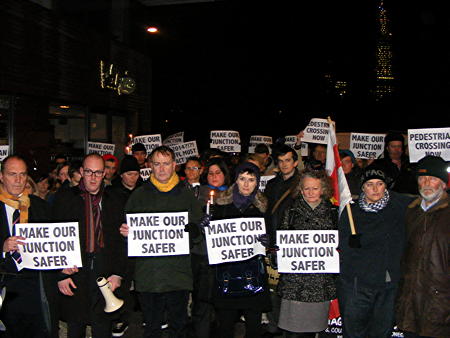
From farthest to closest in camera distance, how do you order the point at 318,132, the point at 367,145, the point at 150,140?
the point at 150,140, the point at 367,145, the point at 318,132

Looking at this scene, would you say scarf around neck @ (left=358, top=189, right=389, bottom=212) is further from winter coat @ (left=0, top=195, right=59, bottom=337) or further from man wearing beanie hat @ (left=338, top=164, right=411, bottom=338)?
Result: winter coat @ (left=0, top=195, right=59, bottom=337)

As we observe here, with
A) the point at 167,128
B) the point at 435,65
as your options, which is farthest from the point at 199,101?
the point at 435,65

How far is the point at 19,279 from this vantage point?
4809 millimetres

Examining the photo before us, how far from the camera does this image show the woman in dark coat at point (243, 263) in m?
5.20

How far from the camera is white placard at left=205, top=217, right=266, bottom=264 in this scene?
5.19m

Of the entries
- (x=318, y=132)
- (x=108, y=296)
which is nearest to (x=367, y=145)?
(x=318, y=132)

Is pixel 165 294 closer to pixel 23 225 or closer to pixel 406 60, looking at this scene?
pixel 23 225

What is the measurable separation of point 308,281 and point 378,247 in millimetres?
737

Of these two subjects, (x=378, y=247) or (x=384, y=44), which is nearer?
(x=378, y=247)

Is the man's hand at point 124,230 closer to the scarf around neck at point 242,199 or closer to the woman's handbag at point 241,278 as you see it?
the woman's handbag at point 241,278

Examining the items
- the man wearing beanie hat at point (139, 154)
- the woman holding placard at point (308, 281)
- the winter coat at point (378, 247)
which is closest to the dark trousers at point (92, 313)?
the woman holding placard at point (308, 281)

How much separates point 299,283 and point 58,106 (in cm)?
988

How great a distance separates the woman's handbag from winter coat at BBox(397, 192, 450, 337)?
1331 mm

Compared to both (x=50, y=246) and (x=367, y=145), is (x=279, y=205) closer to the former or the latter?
(x=50, y=246)
